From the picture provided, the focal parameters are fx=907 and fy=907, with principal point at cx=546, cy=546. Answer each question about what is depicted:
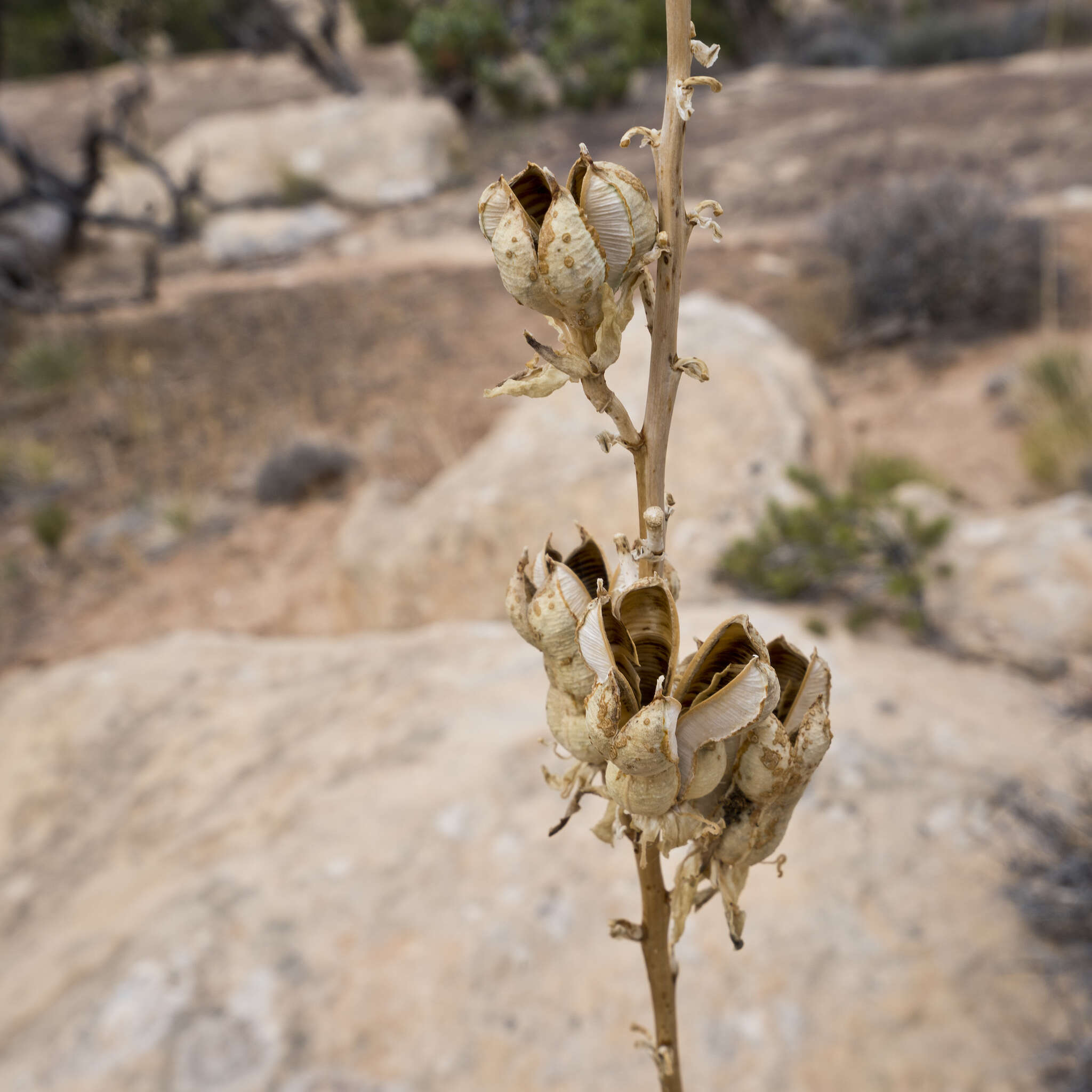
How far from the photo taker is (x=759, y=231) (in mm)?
10812

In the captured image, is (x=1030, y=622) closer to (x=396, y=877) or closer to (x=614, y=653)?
(x=396, y=877)

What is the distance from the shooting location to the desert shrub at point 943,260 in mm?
7930

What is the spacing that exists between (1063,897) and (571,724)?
5.50 feet

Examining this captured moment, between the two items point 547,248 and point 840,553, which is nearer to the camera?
point 547,248

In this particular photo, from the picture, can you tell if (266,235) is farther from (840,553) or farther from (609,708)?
(609,708)

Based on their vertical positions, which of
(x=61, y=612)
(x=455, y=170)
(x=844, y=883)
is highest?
(x=455, y=170)

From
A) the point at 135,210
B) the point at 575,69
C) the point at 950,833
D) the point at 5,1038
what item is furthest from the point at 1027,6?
the point at 5,1038

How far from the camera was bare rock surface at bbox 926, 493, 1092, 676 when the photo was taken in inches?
127

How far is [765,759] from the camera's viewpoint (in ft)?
2.39

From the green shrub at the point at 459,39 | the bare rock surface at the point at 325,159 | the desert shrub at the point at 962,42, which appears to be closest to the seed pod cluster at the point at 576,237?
the bare rock surface at the point at 325,159

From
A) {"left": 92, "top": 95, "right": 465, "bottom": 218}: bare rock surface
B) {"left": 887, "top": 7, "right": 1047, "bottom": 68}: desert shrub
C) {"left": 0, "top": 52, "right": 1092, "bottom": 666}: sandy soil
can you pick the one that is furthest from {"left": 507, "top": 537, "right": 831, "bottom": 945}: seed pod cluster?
{"left": 887, "top": 7, "right": 1047, "bottom": 68}: desert shrub

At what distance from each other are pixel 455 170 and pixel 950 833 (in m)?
14.2

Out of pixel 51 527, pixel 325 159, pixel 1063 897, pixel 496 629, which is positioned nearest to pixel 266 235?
pixel 325 159

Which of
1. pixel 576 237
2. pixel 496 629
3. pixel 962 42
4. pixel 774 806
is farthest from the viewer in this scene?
pixel 962 42
